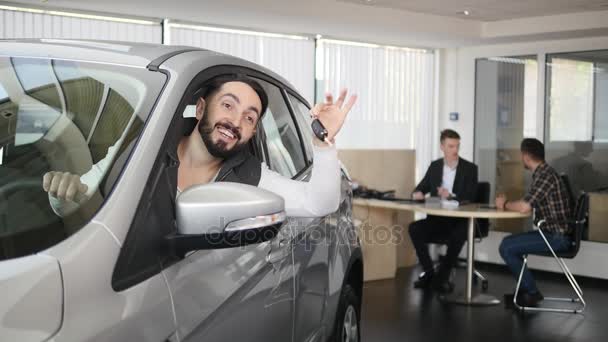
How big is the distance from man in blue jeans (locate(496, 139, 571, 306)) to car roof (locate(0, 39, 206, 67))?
17.5ft

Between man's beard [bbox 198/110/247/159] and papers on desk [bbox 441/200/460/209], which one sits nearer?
man's beard [bbox 198/110/247/159]

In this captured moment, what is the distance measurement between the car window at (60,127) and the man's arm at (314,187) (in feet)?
2.27

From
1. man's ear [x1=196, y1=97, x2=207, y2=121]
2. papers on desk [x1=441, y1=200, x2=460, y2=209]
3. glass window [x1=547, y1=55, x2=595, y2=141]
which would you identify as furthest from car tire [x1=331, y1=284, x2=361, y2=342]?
glass window [x1=547, y1=55, x2=595, y2=141]

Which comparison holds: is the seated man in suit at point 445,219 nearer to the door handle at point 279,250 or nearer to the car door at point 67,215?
the door handle at point 279,250

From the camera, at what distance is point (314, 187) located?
2506mm

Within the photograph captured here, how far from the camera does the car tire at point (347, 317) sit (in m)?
3.21

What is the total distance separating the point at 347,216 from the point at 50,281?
85.5 inches

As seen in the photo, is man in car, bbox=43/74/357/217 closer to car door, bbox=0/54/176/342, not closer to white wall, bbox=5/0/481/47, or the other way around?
car door, bbox=0/54/176/342

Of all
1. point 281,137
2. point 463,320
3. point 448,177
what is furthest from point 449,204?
point 281,137

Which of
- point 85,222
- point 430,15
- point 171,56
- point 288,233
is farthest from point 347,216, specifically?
point 430,15

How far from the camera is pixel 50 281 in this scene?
4.60 ft

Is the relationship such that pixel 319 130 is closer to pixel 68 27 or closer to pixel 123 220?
pixel 123 220

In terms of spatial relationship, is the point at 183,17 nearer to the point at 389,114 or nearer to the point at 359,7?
the point at 359,7

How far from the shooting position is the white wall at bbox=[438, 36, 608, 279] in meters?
8.74
